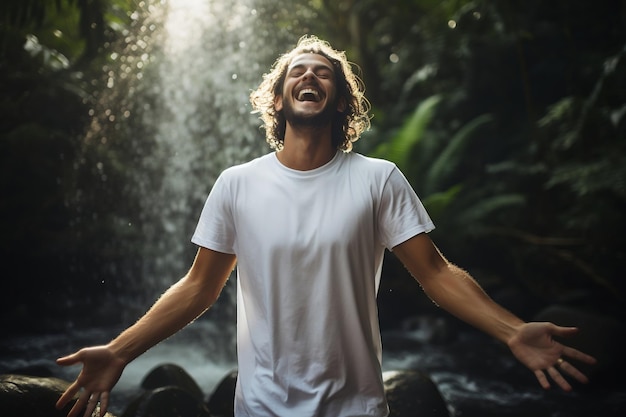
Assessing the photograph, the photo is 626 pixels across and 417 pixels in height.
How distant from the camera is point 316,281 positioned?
1842 mm

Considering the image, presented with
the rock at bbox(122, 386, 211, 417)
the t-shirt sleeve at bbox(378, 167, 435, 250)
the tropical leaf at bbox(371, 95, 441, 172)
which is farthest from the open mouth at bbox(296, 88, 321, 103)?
the tropical leaf at bbox(371, 95, 441, 172)

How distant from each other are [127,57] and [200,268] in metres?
8.37

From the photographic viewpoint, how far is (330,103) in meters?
2.04

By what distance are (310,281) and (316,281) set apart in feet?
0.06

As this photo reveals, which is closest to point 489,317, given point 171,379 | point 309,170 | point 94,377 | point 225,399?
point 309,170

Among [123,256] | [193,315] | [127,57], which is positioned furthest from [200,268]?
[127,57]

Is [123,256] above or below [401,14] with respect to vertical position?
below

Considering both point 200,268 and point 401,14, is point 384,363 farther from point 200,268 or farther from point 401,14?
point 401,14

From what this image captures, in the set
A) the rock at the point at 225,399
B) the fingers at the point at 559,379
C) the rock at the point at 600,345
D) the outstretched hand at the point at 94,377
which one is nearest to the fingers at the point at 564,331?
the fingers at the point at 559,379

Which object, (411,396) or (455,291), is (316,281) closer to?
(455,291)

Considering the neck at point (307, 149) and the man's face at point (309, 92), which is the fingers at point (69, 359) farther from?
the man's face at point (309, 92)

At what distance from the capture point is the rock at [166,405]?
12.3 feet

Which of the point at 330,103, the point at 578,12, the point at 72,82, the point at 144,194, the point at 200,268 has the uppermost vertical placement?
the point at 72,82

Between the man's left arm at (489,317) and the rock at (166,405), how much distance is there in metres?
2.37
